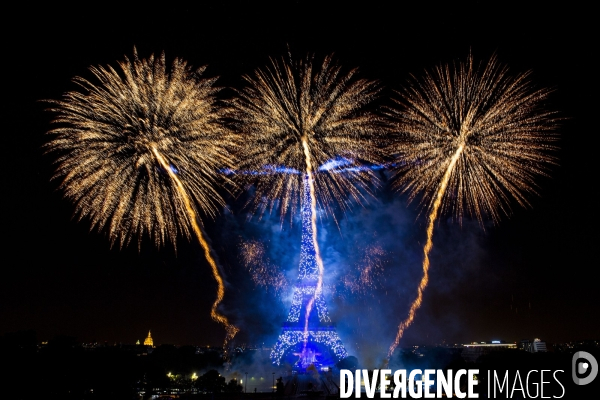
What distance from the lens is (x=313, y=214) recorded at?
108ft

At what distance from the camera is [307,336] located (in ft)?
212

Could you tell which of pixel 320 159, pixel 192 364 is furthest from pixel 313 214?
pixel 192 364

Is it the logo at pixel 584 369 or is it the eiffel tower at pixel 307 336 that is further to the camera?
the eiffel tower at pixel 307 336

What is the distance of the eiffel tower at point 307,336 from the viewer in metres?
61.9

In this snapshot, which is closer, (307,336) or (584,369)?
(584,369)

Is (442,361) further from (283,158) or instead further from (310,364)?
(283,158)

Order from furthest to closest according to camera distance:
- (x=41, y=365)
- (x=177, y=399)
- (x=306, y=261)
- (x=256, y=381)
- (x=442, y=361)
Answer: (x=442, y=361)
(x=306, y=261)
(x=256, y=381)
(x=41, y=365)
(x=177, y=399)

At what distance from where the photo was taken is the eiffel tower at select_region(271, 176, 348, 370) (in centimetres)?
6188

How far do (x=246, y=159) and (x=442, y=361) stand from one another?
216ft

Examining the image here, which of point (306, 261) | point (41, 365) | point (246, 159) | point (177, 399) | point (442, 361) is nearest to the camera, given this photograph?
point (246, 159)

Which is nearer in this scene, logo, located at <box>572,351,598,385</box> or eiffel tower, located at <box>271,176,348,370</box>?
logo, located at <box>572,351,598,385</box>

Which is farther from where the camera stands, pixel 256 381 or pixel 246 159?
pixel 256 381

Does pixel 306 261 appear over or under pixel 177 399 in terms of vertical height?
over

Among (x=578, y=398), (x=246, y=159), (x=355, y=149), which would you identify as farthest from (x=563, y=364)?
(x=246, y=159)
